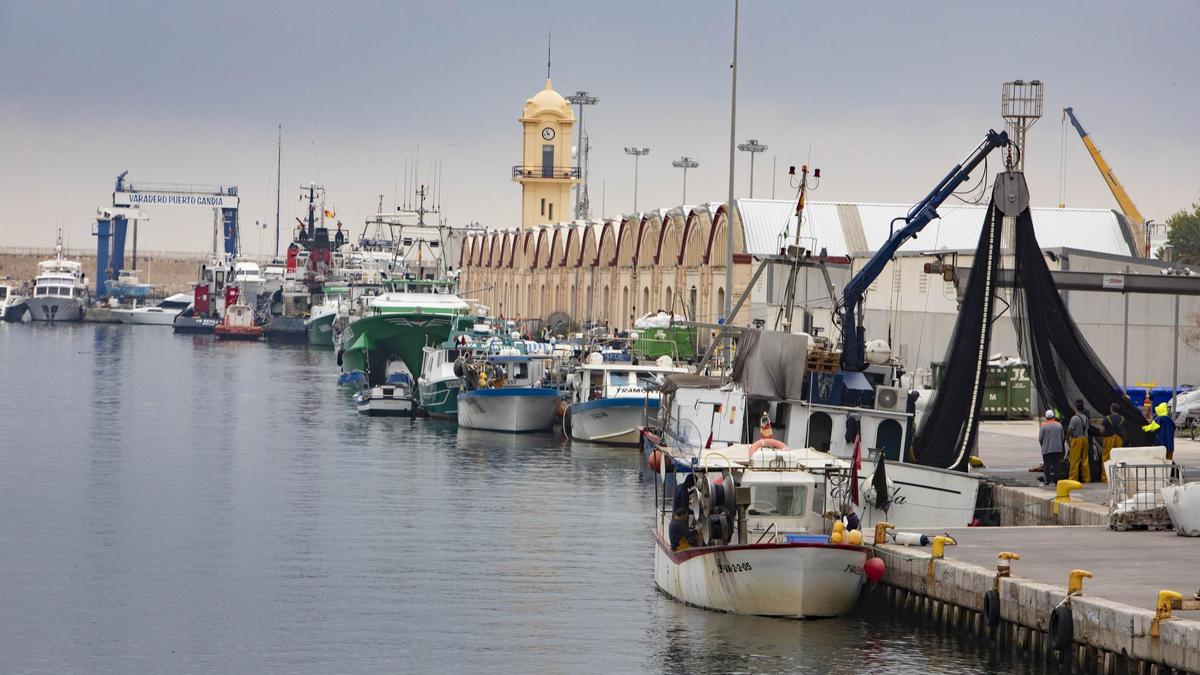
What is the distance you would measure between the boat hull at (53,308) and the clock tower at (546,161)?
215 feet

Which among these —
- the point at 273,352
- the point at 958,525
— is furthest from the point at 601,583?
the point at 273,352

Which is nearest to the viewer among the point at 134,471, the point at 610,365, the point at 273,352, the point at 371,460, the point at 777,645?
the point at 777,645

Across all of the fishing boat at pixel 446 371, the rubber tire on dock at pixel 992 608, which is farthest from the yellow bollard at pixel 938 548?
the fishing boat at pixel 446 371

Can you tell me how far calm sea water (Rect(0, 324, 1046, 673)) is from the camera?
A: 23516 millimetres

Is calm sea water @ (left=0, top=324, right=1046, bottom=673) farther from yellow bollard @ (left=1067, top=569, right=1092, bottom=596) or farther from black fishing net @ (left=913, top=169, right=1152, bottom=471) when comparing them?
black fishing net @ (left=913, top=169, right=1152, bottom=471)

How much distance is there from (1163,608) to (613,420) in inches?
1301

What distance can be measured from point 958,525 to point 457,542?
9.71m

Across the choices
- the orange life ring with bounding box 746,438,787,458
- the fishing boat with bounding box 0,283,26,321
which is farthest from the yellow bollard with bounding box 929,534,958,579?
the fishing boat with bounding box 0,283,26,321

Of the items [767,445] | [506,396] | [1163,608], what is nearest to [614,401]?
[506,396]

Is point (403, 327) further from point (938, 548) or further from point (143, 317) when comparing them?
point (143, 317)

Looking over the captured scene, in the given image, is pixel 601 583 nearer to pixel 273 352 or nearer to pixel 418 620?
pixel 418 620

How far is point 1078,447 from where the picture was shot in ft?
103

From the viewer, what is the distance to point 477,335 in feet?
226

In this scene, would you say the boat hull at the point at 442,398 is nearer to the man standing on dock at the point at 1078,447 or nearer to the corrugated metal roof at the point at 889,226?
the corrugated metal roof at the point at 889,226
